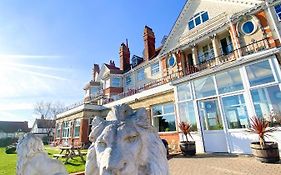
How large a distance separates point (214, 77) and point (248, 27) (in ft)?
18.9

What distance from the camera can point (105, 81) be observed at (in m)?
26.5

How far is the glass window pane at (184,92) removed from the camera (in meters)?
11.4

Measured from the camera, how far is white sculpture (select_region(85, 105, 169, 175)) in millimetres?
1209

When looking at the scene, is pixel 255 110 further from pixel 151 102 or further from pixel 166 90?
pixel 151 102

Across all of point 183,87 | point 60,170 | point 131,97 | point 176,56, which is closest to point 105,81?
point 131,97

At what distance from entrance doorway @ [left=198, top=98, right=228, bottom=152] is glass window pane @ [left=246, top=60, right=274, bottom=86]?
209cm

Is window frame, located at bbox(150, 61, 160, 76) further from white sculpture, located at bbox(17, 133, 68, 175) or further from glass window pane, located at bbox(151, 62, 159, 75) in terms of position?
white sculpture, located at bbox(17, 133, 68, 175)

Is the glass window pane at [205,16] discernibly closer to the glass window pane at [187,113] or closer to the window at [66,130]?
the glass window pane at [187,113]

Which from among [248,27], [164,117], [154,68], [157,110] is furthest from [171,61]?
[248,27]

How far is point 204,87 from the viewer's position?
34.8 ft

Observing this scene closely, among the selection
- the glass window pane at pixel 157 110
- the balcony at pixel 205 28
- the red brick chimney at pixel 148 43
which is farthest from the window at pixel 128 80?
the glass window pane at pixel 157 110

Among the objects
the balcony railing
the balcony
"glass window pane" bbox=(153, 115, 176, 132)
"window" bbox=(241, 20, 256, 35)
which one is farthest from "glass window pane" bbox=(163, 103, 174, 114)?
"window" bbox=(241, 20, 256, 35)

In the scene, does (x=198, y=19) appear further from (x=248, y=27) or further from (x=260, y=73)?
(x=260, y=73)

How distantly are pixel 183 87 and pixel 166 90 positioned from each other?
6.68ft
